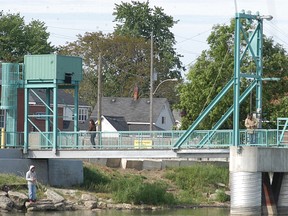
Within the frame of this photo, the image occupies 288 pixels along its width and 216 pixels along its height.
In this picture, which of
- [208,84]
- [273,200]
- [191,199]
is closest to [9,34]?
[208,84]

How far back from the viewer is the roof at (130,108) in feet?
348

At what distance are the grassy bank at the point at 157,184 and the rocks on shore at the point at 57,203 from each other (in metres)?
0.71

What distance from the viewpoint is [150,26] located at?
122 meters

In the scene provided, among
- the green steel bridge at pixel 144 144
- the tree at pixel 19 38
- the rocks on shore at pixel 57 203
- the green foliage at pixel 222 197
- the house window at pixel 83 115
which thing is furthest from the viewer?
the tree at pixel 19 38

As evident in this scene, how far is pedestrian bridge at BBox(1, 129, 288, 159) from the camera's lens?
2002 inches

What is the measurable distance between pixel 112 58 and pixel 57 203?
6579 centimetres

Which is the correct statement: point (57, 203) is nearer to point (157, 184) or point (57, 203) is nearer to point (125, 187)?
point (125, 187)

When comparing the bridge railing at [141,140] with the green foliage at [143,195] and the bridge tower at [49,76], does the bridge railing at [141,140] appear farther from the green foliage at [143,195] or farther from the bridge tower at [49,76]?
the green foliage at [143,195]

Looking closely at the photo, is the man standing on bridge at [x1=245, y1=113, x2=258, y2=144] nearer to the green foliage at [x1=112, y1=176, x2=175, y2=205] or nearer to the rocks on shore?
the rocks on shore

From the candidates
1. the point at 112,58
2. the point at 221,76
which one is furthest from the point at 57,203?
the point at 112,58

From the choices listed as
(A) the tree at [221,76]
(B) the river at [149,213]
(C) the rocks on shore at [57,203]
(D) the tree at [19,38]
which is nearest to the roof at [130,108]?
(D) the tree at [19,38]

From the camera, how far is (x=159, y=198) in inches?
2168

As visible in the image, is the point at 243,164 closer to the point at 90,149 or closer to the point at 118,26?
the point at 90,149

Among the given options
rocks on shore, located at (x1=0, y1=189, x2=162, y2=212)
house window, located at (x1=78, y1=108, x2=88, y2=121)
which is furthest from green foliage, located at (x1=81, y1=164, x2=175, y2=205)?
house window, located at (x1=78, y1=108, x2=88, y2=121)
